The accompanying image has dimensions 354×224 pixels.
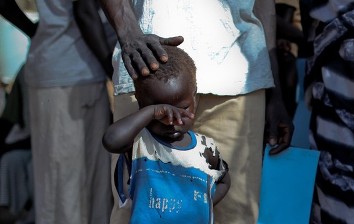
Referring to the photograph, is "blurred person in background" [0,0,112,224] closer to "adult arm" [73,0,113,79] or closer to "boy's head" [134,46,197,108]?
"adult arm" [73,0,113,79]

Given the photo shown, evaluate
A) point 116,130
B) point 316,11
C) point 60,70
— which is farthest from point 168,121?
point 60,70

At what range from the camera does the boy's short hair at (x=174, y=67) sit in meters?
1.80

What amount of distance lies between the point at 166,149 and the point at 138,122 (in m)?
0.15

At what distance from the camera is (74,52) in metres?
Result: 2.91

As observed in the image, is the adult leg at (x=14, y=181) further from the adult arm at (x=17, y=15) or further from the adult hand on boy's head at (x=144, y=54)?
the adult hand on boy's head at (x=144, y=54)

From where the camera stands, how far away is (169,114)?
1.77 m

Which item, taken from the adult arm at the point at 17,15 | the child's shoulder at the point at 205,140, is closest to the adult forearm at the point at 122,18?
the child's shoulder at the point at 205,140

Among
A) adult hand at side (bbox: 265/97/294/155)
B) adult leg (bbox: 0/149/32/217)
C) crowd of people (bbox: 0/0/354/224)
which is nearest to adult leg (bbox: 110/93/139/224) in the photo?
crowd of people (bbox: 0/0/354/224)

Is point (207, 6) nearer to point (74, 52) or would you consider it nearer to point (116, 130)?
point (116, 130)

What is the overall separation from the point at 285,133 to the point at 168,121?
65 cm

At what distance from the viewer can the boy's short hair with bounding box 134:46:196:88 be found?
1.80 metres

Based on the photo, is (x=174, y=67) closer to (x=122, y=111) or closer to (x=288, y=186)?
(x=122, y=111)

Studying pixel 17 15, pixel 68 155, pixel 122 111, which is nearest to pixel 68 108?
pixel 68 155

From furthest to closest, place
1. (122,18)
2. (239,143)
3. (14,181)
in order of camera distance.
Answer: (14,181)
(239,143)
(122,18)
